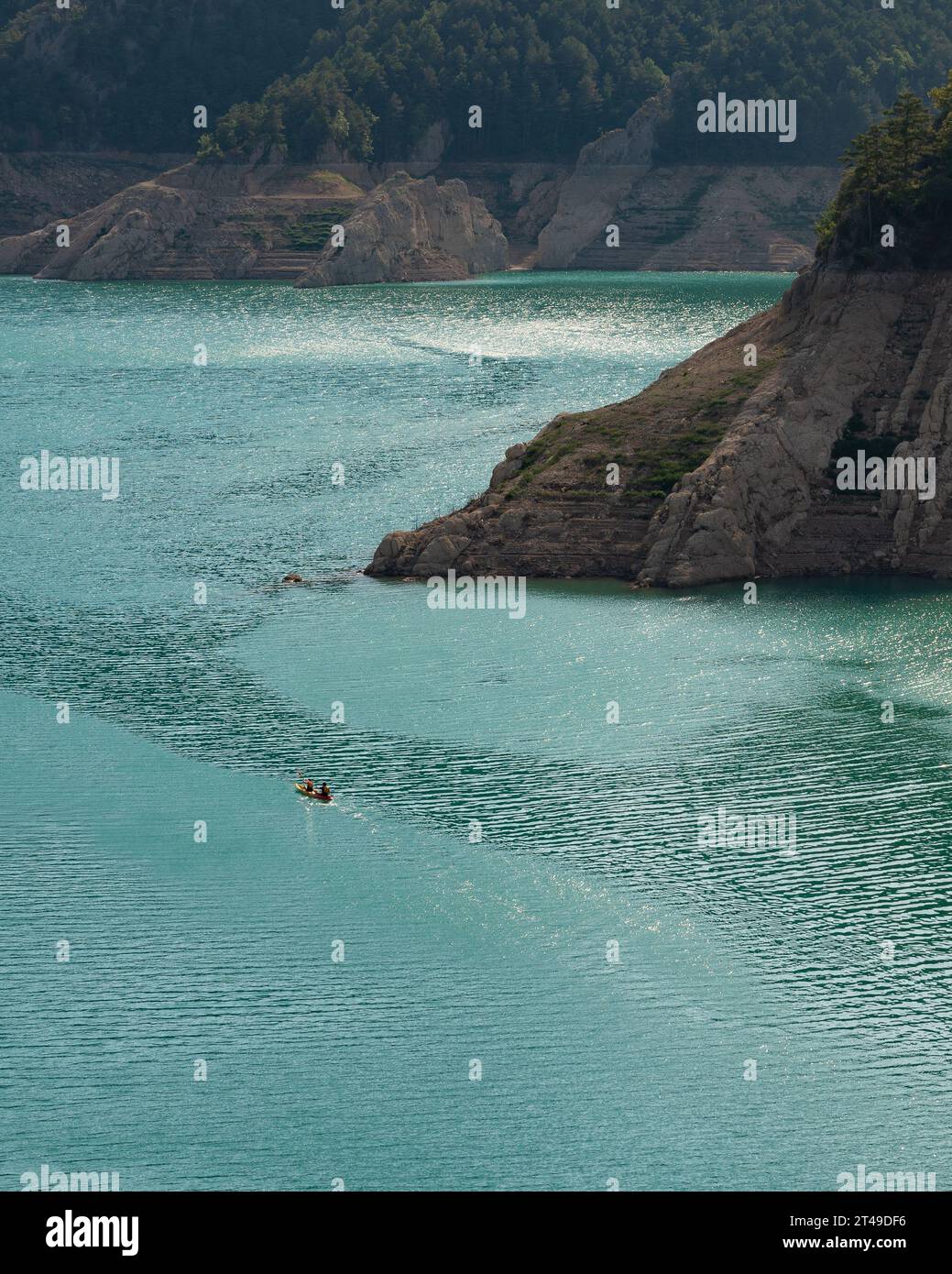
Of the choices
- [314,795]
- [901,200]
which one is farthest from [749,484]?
[314,795]

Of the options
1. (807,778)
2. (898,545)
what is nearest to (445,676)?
(807,778)

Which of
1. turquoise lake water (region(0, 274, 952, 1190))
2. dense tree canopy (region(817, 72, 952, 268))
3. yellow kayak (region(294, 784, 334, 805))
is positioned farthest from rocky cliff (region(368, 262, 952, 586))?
yellow kayak (region(294, 784, 334, 805))

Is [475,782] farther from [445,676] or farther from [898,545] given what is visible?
[898,545]

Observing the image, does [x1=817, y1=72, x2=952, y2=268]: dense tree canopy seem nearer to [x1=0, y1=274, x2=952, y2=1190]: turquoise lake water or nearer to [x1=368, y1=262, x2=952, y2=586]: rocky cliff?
[x1=368, y1=262, x2=952, y2=586]: rocky cliff

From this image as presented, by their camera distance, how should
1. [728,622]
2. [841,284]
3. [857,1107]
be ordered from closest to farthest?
[857,1107] < [728,622] < [841,284]

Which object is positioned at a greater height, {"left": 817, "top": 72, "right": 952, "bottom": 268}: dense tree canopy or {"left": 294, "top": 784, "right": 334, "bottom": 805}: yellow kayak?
{"left": 817, "top": 72, "right": 952, "bottom": 268}: dense tree canopy
